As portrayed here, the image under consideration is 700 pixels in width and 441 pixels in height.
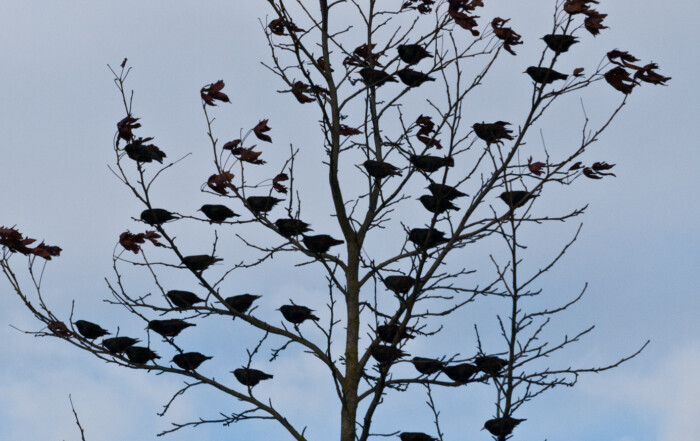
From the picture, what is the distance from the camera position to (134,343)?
6.66 m

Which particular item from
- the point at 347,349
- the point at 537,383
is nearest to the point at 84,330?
the point at 347,349

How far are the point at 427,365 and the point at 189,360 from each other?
6.01 feet

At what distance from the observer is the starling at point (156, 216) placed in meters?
6.42

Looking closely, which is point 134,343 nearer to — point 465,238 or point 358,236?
point 358,236

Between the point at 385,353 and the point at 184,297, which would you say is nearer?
the point at 385,353

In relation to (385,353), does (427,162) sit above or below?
above

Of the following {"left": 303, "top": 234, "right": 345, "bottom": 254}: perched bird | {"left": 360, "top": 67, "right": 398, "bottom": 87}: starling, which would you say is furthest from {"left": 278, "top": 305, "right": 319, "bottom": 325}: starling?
{"left": 360, "top": 67, "right": 398, "bottom": 87}: starling

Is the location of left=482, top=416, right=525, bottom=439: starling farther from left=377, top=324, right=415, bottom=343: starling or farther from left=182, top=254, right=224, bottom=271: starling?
left=182, top=254, right=224, bottom=271: starling

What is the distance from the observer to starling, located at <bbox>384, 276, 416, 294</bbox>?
6172mm

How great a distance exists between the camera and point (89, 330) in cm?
661

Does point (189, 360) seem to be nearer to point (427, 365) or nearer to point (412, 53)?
point (427, 365)

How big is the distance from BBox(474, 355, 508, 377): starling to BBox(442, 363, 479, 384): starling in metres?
0.10

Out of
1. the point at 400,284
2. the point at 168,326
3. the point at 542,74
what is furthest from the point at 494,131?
the point at 168,326

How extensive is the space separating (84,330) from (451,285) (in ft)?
9.48
